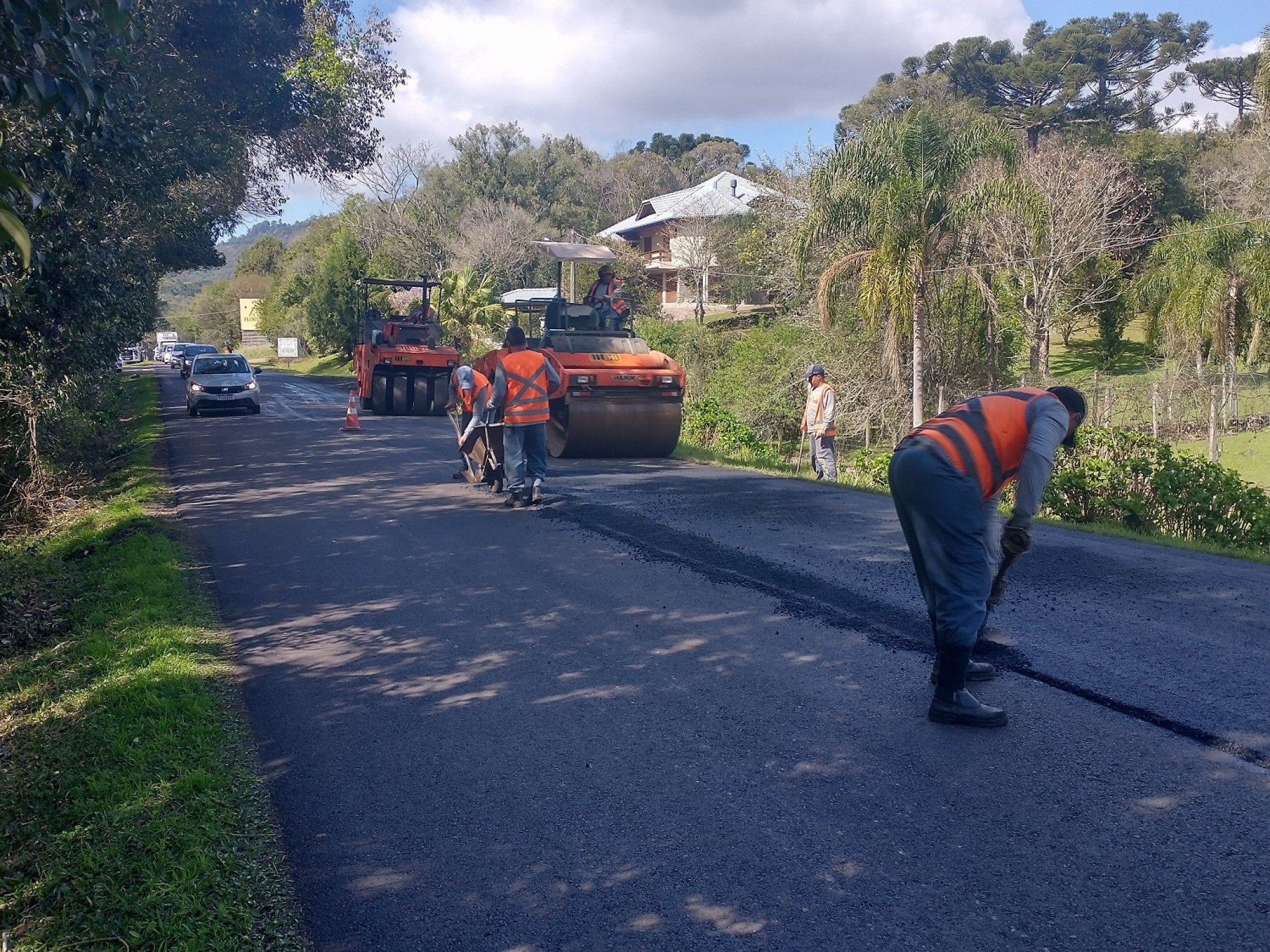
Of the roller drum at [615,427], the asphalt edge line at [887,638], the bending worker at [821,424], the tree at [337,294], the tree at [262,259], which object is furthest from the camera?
the tree at [262,259]

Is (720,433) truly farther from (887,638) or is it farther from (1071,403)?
(1071,403)

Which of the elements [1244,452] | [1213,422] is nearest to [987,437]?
→ [1213,422]

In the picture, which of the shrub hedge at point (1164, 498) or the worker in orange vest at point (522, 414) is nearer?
the shrub hedge at point (1164, 498)

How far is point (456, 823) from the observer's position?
4359mm

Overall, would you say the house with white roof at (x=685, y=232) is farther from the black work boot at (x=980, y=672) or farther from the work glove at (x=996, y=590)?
the black work boot at (x=980, y=672)

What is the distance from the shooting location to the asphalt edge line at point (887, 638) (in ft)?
15.8

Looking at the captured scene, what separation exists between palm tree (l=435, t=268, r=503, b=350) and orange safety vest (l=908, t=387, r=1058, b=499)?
32.9 meters

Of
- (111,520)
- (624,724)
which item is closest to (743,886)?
(624,724)

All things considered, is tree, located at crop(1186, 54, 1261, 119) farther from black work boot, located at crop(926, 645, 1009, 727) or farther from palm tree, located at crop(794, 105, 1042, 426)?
black work boot, located at crop(926, 645, 1009, 727)

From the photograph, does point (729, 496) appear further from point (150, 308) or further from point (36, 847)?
point (150, 308)

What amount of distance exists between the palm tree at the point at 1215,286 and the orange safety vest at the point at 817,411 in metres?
11.2

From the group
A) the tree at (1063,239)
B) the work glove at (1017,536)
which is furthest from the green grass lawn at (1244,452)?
the work glove at (1017,536)

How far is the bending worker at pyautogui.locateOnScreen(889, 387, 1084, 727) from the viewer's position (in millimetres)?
5059

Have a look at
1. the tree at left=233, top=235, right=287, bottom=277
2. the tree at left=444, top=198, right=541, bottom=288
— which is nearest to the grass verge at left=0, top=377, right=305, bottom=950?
the tree at left=444, top=198, right=541, bottom=288
